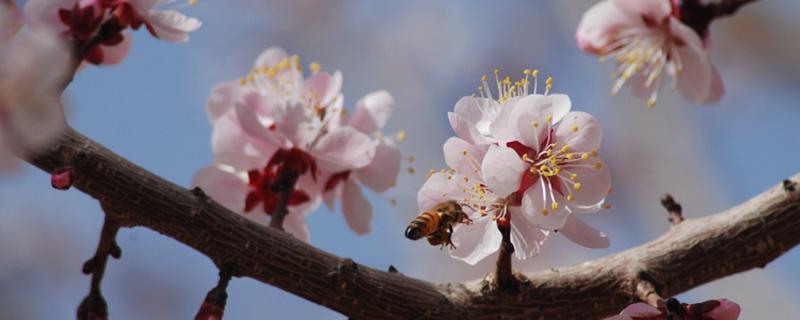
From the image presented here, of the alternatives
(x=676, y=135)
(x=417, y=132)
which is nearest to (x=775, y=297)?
(x=676, y=135)

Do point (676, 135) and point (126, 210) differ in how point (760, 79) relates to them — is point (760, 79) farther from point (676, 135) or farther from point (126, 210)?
point (126, 210)

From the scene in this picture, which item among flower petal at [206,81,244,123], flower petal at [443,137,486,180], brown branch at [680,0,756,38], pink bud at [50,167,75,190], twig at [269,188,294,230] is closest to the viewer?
pink bud at [50,167,75,190]

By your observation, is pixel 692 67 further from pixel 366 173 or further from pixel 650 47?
pixel 366 173

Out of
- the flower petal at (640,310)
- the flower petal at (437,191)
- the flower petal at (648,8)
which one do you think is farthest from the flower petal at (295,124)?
the flower petal at (640,310)

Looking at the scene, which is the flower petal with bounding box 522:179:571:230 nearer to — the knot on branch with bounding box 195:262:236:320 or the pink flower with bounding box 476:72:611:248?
the pink flower with bounding box 476:72:611:248

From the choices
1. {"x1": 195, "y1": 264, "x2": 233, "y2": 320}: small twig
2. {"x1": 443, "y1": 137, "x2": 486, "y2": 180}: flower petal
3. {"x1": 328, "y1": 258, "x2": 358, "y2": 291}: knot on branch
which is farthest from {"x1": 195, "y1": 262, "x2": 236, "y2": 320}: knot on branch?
{"x1": 443, "y1": 137, "x2": 486, "y2": 180}: flower petal

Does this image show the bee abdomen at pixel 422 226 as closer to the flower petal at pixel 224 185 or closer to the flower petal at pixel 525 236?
the flower petal at pixel 525 236

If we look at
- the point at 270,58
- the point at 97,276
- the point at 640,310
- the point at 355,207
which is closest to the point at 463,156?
the point at 640,310
